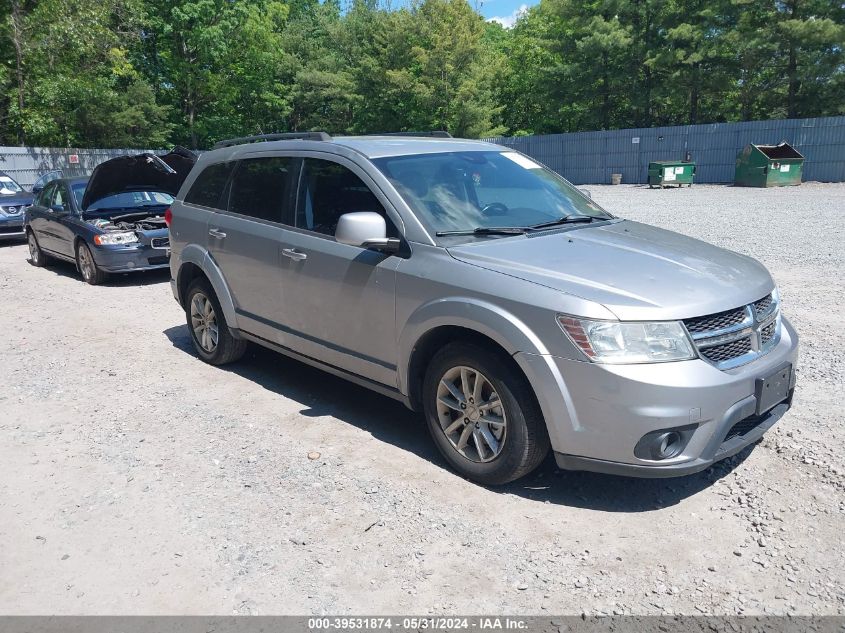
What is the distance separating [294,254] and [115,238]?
6316 millimetres

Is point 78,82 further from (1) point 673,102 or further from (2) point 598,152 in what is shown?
(1) point 673,102

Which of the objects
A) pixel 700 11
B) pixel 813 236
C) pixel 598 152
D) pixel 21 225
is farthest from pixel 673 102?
pixel 21 225

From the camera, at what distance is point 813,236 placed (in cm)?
1225

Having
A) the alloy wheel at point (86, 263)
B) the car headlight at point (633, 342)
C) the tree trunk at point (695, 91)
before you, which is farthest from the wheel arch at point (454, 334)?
the tree trunk at point (695, 91)

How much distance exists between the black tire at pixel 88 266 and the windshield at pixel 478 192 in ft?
24.0

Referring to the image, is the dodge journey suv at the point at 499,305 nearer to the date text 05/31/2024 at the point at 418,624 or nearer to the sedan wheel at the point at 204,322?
the sedan wheel at the point at 204,322

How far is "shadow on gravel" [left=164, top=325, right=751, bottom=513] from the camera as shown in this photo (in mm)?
3830

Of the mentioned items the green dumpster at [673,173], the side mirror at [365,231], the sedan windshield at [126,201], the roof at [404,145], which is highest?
the roof at [404,145]

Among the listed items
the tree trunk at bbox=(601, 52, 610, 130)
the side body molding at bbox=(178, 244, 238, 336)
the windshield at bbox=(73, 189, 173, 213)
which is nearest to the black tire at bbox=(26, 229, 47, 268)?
the windshield at bbox=(73, 189, 173, 213)

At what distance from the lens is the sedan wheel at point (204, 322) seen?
6145 mm

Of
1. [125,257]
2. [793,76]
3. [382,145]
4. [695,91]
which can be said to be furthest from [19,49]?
[793,76]

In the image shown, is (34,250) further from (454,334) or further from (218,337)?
(454,334)

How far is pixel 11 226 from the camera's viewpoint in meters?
15.7

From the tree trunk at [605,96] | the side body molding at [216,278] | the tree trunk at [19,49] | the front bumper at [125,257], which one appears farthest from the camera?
the tree trunk at [605,96]
